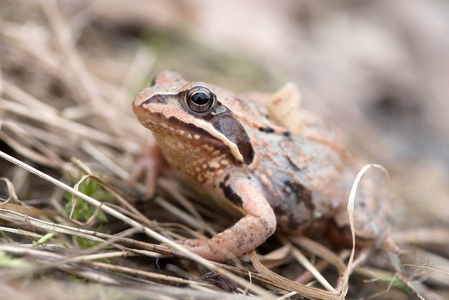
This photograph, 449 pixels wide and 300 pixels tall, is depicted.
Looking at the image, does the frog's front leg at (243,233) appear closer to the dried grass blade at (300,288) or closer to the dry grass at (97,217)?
the dry grass at (97,217)

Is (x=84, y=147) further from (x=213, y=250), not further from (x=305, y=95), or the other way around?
(x=305, y=95)

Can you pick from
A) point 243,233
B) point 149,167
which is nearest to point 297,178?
point 243,233

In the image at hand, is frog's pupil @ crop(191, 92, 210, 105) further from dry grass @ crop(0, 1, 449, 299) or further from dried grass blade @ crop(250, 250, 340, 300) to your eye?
dried grass blade @ crop(250, 250, 340, 300)

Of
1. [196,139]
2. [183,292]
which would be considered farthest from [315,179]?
[183,292]

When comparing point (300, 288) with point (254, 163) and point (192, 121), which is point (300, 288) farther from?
point (192, 121)

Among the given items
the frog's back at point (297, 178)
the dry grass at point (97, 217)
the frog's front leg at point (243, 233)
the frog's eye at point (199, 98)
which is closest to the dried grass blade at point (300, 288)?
the dry grass at point (97, 217)

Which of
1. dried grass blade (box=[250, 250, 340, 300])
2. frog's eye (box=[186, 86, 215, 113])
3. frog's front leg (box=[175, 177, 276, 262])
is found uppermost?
frog's eye (box=[186, 86, 215, 113])

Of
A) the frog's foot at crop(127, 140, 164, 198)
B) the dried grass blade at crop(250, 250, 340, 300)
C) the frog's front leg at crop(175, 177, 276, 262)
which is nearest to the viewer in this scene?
the dried grass blade at crop(250, 250, 340, 300)

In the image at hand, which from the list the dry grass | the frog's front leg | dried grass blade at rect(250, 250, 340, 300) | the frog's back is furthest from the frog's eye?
dried grass blade at rect(250, 250, 340, 300)
